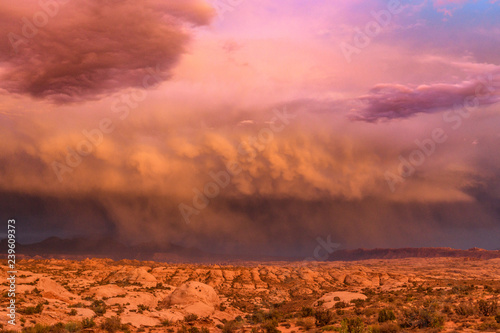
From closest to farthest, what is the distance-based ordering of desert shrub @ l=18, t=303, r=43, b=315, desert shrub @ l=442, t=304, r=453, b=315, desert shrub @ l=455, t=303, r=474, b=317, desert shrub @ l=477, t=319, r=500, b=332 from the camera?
desert shrub @ l=477, t=319, r=500, b=332
desert shrub @ l=455, t=303, r=474, b=317
desert shrub @ l=442, t=304, r=453, b=315
desert shrub @ l=18, t=303, r=43, b=315

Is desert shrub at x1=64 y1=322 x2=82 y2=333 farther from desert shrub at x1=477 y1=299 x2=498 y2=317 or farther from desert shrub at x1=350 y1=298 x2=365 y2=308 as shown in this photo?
desert shrub at x1=477 y1=299 x2=498 y2=317

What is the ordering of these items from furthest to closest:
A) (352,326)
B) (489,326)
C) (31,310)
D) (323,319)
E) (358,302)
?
(358,302) < (31,310) < (323,319) < (352,326) < (489,326)

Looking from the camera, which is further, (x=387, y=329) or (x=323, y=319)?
(x=323, y=319)

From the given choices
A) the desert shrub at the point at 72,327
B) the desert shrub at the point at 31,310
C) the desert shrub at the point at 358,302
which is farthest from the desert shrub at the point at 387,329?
the desert shrub at the point at 31,310

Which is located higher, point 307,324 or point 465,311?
point 465,311

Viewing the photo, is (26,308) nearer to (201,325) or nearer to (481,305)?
(201,325)

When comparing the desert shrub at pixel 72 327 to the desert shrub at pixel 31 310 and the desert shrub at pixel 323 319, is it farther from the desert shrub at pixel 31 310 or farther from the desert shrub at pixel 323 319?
the desert shrub at pixel 323 319

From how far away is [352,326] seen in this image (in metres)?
24.3

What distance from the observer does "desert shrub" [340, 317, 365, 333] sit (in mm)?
22827

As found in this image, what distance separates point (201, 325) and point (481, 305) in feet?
77.8

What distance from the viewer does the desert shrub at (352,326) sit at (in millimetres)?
22827

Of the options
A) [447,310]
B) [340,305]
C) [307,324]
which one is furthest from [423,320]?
[340,305]

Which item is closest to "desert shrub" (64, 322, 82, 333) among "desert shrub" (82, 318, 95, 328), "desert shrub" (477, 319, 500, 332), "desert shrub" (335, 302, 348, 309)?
"desert shrub" (82, 318, 95, 328)

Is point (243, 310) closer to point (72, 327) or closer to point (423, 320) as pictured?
point (72, 327)
